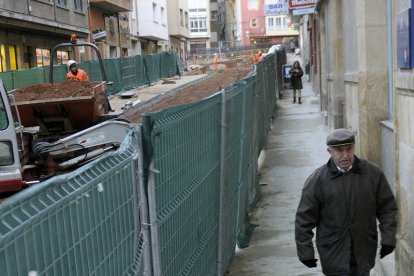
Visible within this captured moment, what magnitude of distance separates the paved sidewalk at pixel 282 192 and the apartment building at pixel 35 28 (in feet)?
37.2

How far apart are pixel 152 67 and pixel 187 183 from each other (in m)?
Answer: 32.5

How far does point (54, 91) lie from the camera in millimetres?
10688

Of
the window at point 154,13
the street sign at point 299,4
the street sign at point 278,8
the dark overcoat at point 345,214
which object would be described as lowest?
the dark overcoat at point 345,214

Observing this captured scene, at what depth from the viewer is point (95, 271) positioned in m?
2.41

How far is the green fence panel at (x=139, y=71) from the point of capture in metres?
33.0

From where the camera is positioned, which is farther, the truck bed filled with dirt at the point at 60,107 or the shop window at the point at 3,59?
the shop window at the point at 3,59

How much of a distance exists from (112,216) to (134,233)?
1.40 ft

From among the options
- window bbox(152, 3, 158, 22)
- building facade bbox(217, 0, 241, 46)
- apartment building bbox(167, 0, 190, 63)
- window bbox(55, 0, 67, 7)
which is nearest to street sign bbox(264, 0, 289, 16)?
window bbox(55, 0, 67, 7)

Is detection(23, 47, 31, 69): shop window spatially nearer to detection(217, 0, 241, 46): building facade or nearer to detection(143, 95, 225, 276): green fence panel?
detection(143, 95, 225, 276): green fence panel

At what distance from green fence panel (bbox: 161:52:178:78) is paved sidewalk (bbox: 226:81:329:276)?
19.7 metres

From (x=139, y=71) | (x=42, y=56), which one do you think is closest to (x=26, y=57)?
(x=42, y=56)

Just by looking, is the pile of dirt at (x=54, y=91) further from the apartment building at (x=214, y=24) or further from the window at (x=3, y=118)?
the apartment building at (x=214, y=24)

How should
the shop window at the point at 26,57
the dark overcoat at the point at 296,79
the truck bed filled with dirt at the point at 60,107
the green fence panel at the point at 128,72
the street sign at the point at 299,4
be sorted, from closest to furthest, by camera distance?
the truck bed filled with dirt at the point at 60,107
the street sign at the point at 299,4
the dark overcoat at the point at 296,79
the shop window at the point at 26,57
the green fence panel at the point at 128,72

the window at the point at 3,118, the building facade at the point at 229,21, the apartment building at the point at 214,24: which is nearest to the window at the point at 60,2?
the window at the point at 3,118
